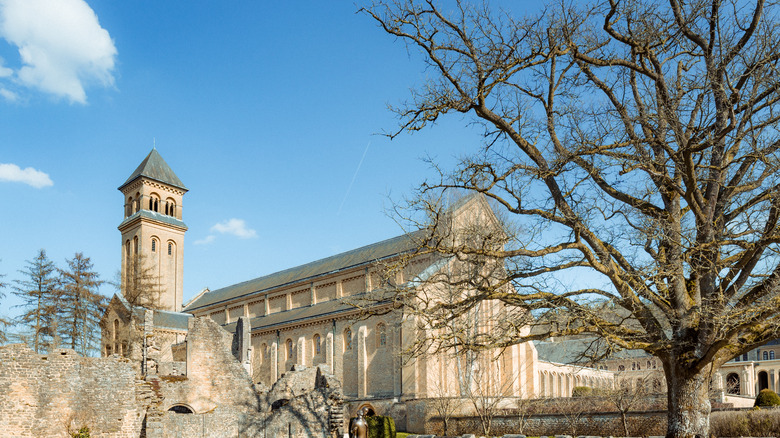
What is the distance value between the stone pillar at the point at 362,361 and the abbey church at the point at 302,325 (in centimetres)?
6

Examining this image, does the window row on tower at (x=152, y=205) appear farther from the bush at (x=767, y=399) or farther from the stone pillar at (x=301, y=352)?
the bush at (x=767, y=399)

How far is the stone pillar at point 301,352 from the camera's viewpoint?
42.2 m

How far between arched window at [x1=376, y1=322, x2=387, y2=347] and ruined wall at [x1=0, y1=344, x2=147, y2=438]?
18.2 metres

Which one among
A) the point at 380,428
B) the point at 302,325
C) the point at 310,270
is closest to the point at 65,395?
the point at 380,428

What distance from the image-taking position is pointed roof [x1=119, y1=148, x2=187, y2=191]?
6067 cm

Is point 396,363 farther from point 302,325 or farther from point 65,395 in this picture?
point 65,395

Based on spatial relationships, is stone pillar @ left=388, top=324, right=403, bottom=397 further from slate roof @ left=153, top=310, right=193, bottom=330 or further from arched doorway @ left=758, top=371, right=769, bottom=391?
arched doorway @ left=758, top=371, right=769, bottom=391

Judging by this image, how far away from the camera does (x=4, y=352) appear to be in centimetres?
1911

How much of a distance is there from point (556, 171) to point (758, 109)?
358 centimetres

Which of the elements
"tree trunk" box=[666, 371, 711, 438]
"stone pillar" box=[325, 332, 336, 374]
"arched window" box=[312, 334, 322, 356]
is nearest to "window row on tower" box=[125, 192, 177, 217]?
"arched window" box=[312, 334, 322, 356]

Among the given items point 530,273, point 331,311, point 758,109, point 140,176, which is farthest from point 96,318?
point 758,109

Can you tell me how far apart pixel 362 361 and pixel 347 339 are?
2.46 m

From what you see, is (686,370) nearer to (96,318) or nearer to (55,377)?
(55,377)

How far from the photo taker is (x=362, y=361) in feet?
125
